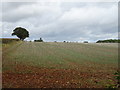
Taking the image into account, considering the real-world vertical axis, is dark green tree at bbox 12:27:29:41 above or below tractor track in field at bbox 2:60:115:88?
above

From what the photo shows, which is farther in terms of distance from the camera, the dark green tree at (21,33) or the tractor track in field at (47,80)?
the dark green tree at (21,33)

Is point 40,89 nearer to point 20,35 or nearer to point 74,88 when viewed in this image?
point 74,88

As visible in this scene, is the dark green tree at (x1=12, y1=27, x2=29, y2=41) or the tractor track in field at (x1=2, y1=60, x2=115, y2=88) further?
the dark green tree at (x1=12, y1=27, x2=29, y2=41)

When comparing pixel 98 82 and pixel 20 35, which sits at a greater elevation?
pixel 20 35

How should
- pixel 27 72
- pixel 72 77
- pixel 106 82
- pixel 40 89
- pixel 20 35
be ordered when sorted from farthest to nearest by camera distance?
pixel 20 35, pixel 27 72, pixel 72 77, pixel 106 82, pixel 40 89

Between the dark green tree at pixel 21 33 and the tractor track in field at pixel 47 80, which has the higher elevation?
the dark green tree at pixel 21 33

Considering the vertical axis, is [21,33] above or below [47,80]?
above

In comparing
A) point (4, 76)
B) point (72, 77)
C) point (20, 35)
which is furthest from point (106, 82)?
point (20, 35)

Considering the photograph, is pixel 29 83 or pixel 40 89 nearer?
pixel 40 89

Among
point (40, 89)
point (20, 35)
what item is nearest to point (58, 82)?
point (40, 89)

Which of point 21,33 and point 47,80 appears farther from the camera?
point 21,33

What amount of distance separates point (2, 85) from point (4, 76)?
1.61m

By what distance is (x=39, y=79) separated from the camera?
A: 8.70 meters

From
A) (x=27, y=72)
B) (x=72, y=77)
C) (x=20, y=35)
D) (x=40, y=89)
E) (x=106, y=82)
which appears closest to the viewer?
(x=40, y=89)
